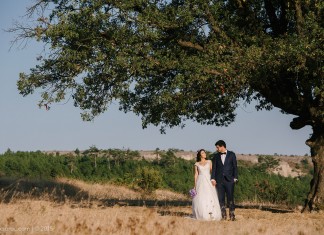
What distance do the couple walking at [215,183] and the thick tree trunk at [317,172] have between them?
240 inches

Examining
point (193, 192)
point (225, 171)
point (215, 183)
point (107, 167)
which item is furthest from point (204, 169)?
point (107, 167)

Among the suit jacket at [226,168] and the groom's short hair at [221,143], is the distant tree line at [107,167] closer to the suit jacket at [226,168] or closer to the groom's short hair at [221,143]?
the suit jacket at [226,168]

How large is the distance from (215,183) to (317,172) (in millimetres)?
6982

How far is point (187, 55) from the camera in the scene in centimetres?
2292

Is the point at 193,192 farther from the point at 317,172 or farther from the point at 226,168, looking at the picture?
the point at 317,172

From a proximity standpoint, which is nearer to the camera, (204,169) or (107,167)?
(204,169)

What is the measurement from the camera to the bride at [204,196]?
19.5 m

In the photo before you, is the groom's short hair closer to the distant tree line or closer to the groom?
the groom

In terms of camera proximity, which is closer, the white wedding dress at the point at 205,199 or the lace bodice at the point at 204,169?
the white wedding dress at the point at 205,199

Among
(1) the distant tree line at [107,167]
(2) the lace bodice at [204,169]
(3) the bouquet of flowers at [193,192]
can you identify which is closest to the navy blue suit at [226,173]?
(2) the lace bodice at [204,169]

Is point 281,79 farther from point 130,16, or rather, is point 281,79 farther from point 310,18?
point 130,16

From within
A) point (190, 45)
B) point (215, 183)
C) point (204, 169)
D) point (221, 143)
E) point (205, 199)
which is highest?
point (190, 45)

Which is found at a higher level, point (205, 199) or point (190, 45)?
point (190, 45)

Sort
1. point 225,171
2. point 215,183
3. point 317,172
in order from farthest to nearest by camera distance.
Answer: point 317,172, point 215,183, point 225,171
